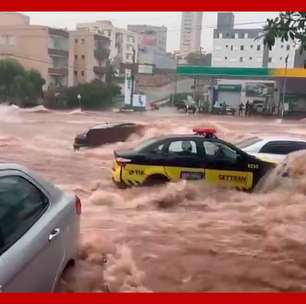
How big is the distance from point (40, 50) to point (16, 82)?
106cm

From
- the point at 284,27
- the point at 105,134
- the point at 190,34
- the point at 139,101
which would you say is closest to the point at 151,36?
the point at 190,34

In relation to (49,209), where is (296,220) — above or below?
below

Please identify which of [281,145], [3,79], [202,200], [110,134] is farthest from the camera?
[110,134]

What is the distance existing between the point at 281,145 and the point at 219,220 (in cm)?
321

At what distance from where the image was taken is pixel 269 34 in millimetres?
4305

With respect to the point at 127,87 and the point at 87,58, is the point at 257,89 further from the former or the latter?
the point at 87,58

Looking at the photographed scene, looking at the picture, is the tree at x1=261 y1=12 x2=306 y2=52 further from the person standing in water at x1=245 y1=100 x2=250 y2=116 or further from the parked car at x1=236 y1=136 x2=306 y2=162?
the person standing in water at x1=245 y1=100 x2=250 y2=116

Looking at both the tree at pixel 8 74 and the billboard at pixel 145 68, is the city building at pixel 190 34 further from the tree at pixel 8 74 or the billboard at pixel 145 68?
the tree at pixel 8 74

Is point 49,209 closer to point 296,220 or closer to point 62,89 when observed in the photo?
point 296,220

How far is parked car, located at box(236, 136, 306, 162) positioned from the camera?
10.6 metres

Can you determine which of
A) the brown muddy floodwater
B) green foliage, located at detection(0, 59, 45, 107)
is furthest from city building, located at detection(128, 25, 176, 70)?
green foliage, located at detection(0, 59, 45, 107)

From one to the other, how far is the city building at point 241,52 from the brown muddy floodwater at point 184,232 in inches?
89.9

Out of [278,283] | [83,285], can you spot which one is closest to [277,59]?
[278,283]

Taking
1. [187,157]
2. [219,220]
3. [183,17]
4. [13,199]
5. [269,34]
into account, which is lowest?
[219,220]
